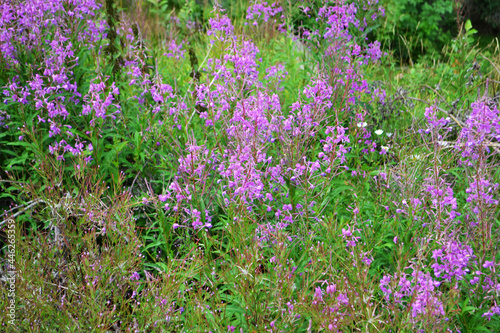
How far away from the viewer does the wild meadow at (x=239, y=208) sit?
2.58 meters

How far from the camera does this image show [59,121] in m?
4.02

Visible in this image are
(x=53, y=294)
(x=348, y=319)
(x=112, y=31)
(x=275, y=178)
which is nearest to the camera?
(x=348, y=319)

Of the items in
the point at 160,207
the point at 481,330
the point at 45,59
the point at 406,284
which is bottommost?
the point at 481,330

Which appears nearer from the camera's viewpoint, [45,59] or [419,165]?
[419,165]

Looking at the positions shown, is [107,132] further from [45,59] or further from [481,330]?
[481,330]

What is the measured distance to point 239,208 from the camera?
2898 mm

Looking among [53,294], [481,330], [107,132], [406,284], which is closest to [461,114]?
[481,330]

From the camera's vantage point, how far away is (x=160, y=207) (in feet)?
10.6

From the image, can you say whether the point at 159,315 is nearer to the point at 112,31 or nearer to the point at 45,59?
the point at 45,59

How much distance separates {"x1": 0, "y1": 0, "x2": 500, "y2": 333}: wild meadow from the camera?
8.45ft

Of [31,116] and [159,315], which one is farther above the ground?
[31,116]

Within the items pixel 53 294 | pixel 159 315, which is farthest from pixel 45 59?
pixel 159 315

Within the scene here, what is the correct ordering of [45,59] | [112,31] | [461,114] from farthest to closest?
[461,114] → [112,31] → [45,59]

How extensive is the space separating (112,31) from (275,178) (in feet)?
8.45
